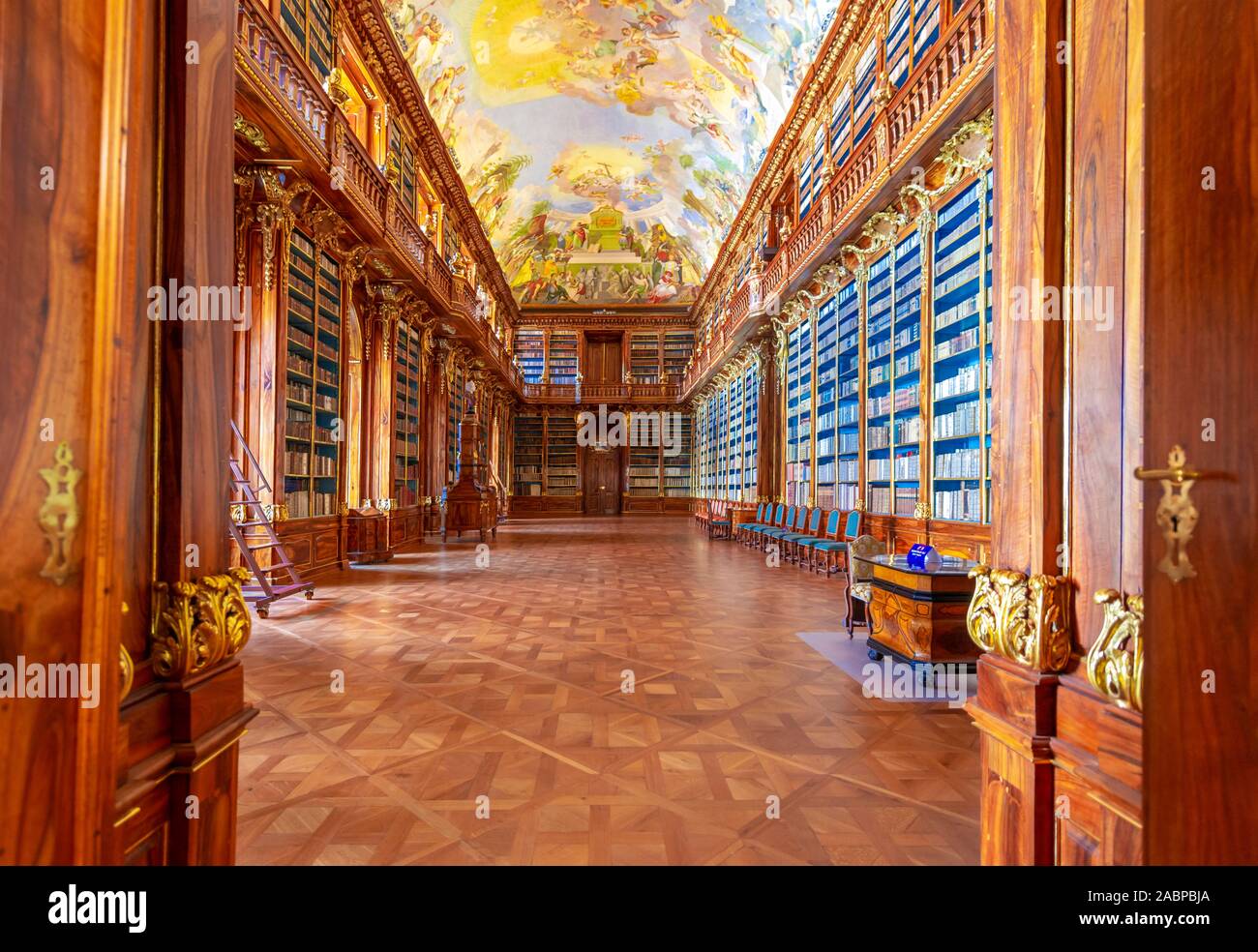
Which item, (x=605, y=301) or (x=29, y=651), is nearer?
(x=29, y=651)

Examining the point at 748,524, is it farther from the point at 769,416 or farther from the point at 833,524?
the point at 833,524

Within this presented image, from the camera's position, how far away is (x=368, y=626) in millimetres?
5254

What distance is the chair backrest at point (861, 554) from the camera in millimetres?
5039

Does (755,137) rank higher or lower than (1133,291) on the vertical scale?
higher

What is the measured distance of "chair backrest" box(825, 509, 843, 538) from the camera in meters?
8.95

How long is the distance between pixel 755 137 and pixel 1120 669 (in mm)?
15298

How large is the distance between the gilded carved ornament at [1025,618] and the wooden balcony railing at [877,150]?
5.48 meters

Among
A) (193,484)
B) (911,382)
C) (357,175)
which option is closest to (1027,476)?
(193,484)

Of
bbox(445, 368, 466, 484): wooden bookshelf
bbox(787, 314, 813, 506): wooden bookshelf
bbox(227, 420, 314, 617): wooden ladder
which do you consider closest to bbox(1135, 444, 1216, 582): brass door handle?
bbox(227, 420, 314, 617): wooden ladder

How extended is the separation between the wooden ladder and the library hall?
0.21 ft

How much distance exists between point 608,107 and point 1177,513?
58.6 ft

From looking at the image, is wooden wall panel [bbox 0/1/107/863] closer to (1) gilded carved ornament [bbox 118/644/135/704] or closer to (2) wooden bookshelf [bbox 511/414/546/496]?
(1) gilded carved ornament [bbox 118/644/135/704]

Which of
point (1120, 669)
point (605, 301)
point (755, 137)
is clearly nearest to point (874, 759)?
point (1120, 669)

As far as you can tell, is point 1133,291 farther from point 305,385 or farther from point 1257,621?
point 305,385
